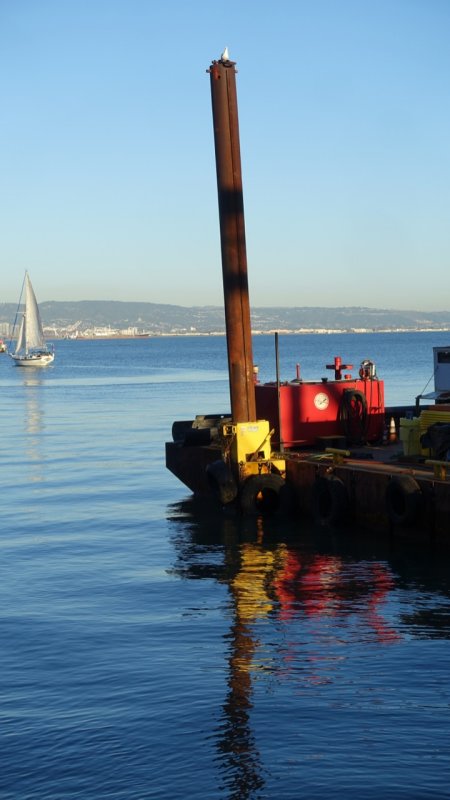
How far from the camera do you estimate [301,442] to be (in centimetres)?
2814

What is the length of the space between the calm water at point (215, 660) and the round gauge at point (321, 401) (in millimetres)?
3578

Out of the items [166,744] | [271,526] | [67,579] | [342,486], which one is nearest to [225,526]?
[271,526]

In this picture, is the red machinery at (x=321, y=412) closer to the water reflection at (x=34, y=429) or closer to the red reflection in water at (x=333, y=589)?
the red reflection in water at (x=333, y=589)

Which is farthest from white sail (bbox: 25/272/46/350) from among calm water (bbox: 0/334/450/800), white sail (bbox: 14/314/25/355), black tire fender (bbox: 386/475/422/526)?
black tire fender (bbox: 386/475/422/526)

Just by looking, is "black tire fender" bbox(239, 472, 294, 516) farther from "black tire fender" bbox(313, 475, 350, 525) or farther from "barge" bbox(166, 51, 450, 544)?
"black tire fender" bbox(313, 475, 350, 525)

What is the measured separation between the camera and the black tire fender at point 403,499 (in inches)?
839

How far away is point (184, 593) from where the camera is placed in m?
19.2

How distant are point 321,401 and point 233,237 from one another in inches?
199

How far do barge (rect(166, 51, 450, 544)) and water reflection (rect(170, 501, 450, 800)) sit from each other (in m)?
0.71

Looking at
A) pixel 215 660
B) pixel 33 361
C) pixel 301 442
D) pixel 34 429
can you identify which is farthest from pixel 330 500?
pixel 33 361

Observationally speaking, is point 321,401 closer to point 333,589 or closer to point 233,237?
point 233,237

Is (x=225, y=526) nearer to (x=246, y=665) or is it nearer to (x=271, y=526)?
(x=271, y=526)

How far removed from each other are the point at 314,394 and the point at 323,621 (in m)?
11.7

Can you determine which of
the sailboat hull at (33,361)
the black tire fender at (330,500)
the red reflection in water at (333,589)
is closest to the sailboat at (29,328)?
the sailboat hull at (33,361)
